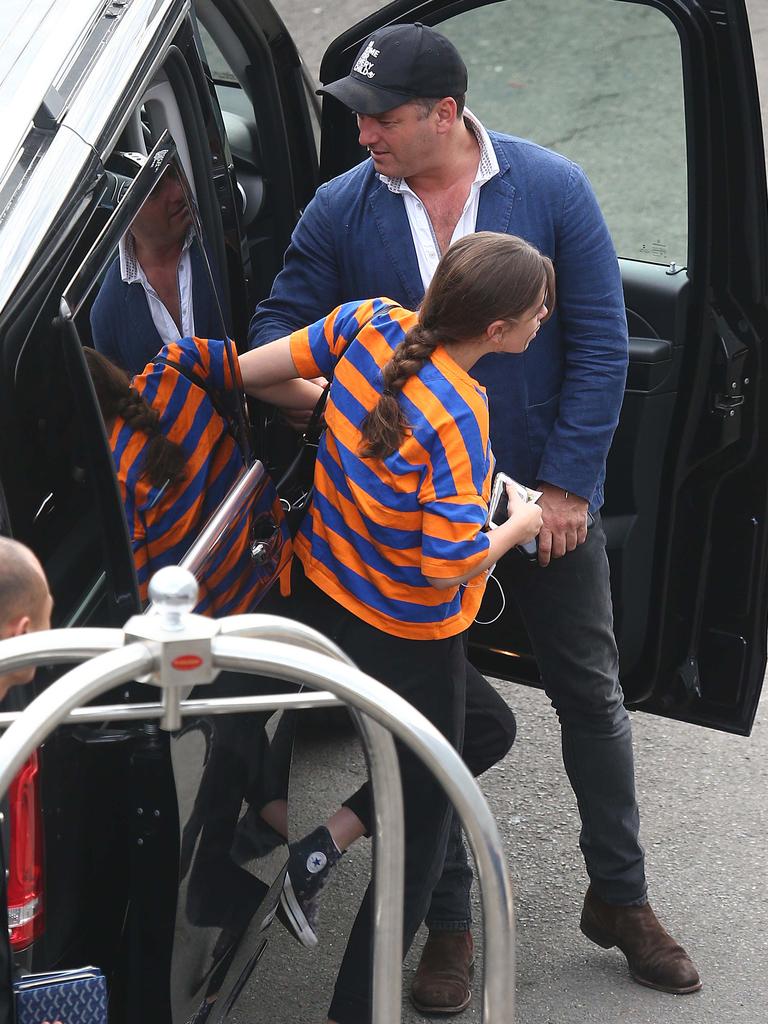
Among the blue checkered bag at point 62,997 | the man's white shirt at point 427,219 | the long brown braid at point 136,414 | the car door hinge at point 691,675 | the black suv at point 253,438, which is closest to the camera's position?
the blue checkered bag at point 62,997

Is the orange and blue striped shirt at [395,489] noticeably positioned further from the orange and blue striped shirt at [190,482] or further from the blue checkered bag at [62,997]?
the blue checkered bag at [62,997]

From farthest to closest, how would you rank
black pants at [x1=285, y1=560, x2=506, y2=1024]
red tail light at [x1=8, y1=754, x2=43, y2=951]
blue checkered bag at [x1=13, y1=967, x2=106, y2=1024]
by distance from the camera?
black pants at [x1=285, y1=560, x2=506, y2=1024] < red tail light at [x1=8, y1=754, x2=43, y2=951] < blue checkered bag at [x1=13, y1=967, x2=106, y2=1024]

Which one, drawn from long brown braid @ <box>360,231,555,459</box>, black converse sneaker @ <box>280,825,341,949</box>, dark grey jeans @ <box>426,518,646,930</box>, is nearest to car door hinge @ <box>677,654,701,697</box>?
dark grey jeans @ <box>426,518,646,930</box>

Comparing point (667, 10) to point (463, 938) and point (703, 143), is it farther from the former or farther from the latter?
point (463, 938)

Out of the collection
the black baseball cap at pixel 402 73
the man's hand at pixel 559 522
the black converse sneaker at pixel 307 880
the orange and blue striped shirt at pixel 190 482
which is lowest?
the black converse sneaker at pixel 307 880

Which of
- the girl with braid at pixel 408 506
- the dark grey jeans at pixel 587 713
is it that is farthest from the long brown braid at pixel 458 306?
the dark grey jeans at pixel 587 713

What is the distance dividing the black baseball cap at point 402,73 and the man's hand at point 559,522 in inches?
30.1

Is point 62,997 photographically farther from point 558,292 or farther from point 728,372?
point 728,372

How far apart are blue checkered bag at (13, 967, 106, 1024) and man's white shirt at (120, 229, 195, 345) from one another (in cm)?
97

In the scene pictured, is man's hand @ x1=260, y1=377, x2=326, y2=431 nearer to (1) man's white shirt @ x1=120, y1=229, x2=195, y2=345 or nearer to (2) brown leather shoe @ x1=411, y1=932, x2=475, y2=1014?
(1) man's white shirt @ x1=120, y1=229, x2=195, y2=345

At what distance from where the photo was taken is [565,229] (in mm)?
2529

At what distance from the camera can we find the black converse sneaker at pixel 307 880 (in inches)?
96.2

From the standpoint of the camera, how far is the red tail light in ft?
5.55

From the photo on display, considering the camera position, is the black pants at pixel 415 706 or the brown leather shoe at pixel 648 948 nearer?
the black pants at pixel 415 706
